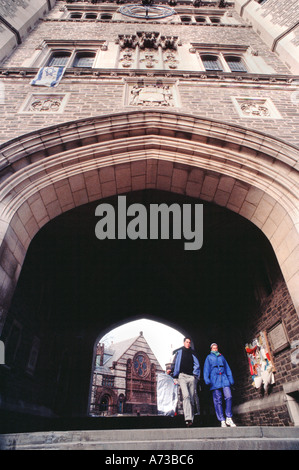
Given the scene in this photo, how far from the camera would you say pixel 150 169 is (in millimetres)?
5016

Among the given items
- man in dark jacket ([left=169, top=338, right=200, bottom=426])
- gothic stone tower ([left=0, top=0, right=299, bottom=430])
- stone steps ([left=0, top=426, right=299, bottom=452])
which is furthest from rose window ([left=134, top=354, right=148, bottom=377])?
stone steps ([left=0, top=426, right=299, bottom=452])

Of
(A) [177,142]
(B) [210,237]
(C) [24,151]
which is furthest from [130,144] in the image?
(B) [210,237]

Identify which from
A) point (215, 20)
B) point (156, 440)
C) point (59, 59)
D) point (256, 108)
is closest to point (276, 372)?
point (156, 440)

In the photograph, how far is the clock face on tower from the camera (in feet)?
35.4

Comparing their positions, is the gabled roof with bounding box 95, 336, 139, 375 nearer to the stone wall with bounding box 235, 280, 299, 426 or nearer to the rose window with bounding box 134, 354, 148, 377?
the rose window with bounding box 134, 354, 148, 377

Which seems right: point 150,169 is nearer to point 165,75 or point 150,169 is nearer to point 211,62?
point 165,75

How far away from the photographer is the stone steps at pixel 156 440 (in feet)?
6.22

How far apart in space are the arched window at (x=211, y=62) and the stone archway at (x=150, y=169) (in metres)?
4.54

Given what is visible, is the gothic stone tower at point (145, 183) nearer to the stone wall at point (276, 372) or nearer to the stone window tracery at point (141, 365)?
the stone wall at point (276, 372)

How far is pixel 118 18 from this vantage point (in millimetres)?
10695

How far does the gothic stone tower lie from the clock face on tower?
16.3 inches

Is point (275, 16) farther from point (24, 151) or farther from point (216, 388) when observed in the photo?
point (216, 388)

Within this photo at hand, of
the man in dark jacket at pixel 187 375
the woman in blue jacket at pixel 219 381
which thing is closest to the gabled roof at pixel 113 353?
the man in dark jacket at pixel 187 375

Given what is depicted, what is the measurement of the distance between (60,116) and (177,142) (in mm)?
2222
